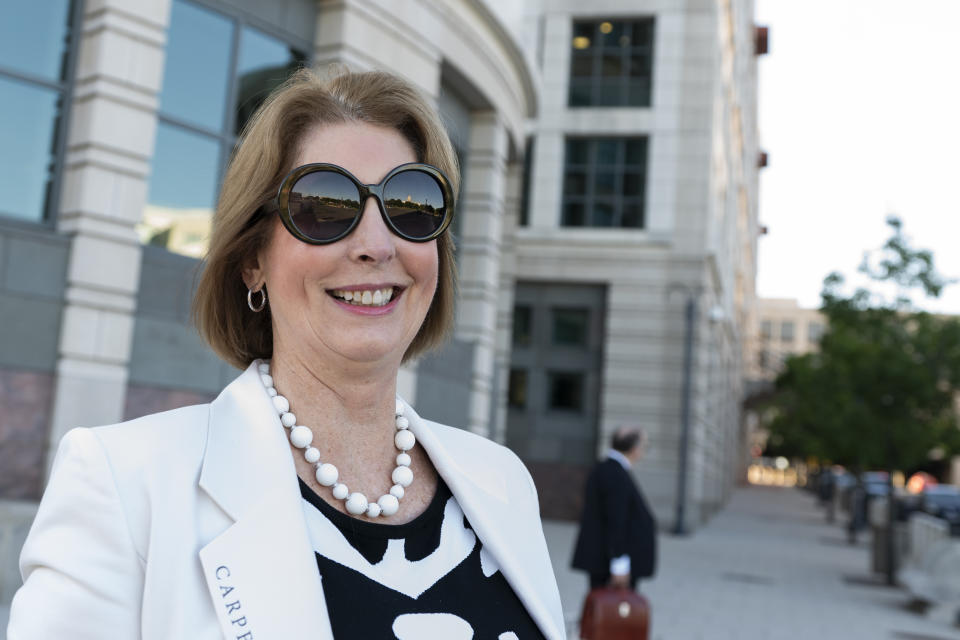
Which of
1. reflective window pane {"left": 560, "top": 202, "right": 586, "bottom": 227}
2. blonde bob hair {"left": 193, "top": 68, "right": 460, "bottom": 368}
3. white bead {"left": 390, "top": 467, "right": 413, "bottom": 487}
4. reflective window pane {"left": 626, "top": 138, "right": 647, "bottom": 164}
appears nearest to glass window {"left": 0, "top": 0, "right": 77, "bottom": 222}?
blonde bob hair {"left": 193, "top": 68, "right": 460, "bottom": 368}

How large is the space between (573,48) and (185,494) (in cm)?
2939

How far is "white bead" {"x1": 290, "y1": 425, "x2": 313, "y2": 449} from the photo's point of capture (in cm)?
205

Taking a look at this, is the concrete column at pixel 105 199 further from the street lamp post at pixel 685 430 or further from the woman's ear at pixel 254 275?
the street lamp post at pixel 685 430

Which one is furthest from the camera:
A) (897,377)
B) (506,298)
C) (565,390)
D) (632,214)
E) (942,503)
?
(942,503)

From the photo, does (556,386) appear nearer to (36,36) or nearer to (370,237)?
(36,36)

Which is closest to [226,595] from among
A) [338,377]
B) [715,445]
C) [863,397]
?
[338,377]

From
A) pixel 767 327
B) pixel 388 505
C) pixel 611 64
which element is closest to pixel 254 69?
pixel 388 505

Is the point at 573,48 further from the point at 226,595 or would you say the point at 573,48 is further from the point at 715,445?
the point at 226,595

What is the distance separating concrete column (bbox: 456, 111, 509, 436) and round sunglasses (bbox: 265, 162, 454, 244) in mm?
15353

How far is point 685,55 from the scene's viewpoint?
1146 inches

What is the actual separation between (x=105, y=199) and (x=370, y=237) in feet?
30.3

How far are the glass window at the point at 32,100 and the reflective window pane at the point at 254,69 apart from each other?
207 cm

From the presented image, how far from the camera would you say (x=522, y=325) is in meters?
28.9

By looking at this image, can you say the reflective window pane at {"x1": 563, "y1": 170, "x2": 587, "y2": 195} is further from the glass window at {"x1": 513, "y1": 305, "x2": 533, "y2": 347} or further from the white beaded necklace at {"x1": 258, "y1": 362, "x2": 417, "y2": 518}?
the white beaded necklace at {"x1": 258, "y1": 362, "x2": 417, "y2": 518}
